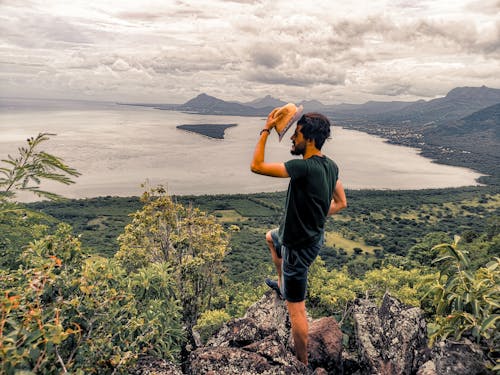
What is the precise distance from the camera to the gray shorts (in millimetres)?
3475

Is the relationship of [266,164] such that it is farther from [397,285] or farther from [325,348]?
[397,285]

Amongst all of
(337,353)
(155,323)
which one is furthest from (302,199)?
(337,353)

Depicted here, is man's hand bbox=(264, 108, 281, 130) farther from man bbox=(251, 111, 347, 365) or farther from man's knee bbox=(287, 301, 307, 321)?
man's knee bbox=(287, 301, 307, 321)

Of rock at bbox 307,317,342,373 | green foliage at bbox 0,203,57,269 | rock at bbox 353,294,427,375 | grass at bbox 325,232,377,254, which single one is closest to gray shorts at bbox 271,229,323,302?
rock at bbox 307,317,342,373

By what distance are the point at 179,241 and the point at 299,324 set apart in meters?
6.59

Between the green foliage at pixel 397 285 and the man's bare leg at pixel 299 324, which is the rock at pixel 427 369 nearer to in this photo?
the man's bare leg at pixel 299 324

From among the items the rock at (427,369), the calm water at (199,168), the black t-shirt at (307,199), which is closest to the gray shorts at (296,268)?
the black t-shirt at (307,199)

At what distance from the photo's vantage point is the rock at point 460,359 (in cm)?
331

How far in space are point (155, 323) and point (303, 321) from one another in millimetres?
1654

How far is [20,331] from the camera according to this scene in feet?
6.37

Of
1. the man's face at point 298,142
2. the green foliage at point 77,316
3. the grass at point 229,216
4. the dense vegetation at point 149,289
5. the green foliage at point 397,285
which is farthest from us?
the grass at point 229,216

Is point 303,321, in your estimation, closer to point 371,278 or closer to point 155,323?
point 155,323

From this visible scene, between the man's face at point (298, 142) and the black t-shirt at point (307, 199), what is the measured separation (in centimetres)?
13

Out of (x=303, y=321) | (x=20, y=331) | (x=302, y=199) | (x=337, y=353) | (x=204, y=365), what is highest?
(x=302, y=199)
